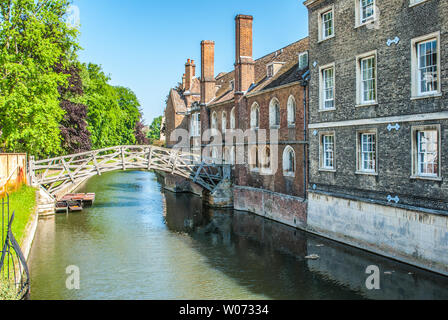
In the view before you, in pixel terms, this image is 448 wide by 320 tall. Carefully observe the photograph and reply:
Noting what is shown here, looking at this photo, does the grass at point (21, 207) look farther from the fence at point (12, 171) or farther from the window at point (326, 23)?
the window at point (326, 23)

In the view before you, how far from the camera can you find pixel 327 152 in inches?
691

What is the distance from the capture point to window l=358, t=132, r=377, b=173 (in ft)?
49.0

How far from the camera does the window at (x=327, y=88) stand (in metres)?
17.1

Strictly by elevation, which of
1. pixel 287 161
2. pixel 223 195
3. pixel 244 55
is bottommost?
pixel 223 195

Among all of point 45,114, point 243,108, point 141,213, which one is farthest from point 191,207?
point 45,114

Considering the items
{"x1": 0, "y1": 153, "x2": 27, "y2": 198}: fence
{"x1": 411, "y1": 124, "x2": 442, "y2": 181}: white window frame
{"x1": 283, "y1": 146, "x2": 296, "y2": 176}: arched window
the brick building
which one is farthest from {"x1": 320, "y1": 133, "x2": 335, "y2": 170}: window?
{"x1": 0, "y1": 153, "x2": 27, "y2": 198}: fence

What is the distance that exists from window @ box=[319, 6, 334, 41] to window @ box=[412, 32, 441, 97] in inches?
179

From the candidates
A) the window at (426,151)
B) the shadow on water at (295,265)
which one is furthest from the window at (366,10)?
the shadow on water at (295,265)

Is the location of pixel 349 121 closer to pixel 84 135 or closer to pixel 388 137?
pixel 388 137

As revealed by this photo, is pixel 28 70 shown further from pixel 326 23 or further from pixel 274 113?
pixel 326 23

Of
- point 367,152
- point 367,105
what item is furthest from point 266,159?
point 367,105

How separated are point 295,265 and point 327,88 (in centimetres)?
745

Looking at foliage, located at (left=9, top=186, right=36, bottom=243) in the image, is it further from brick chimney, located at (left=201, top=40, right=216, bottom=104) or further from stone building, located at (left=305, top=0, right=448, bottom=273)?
brick chimney, located at (left=201, top=40, right=216, bottom=104)
